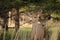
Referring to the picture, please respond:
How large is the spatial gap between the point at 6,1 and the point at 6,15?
1.07 m

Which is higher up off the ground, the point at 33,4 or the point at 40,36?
the point at 33,4

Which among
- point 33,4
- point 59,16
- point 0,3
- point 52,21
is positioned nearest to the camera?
point 0,3

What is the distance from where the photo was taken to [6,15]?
22.4ft

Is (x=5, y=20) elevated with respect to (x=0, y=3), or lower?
lower

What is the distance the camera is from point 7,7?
19.2 ft

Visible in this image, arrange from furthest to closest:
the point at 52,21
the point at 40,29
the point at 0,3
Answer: the point at 52,21
the point at 0,3
the point at 40,29

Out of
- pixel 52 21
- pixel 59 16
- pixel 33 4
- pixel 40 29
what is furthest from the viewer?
pixel 52 21

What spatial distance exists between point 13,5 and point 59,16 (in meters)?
1.49

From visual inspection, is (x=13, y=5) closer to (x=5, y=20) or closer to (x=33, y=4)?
(x=33, y=4)

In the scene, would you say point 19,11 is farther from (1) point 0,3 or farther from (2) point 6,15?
(1) point 0,3

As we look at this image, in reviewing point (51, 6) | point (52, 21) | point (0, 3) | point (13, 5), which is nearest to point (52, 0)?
point (51, 6)

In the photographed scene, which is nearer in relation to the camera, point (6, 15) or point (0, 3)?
point (0, 3)

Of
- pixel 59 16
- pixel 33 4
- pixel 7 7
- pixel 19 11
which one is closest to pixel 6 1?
pixel 7 7

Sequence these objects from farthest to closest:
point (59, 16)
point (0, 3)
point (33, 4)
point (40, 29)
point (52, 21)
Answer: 1. point (52, 21)
2. point (59, 16)
3. point (33, 4)
4. point (0, 3)
5. point (40, 29)
